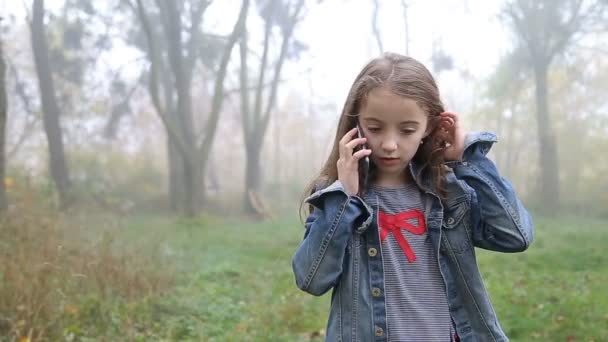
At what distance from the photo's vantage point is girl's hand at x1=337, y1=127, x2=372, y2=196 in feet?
5.08

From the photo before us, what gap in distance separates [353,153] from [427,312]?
1.67 feet

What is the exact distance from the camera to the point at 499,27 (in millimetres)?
14062

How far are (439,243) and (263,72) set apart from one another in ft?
51.6

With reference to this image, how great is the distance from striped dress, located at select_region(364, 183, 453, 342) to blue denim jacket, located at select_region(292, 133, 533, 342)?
3 centimetres

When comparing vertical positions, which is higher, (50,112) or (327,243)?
(50,112)

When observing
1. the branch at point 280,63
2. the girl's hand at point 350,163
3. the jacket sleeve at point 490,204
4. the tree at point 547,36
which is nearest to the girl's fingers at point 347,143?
the girl's hand at point 350,163

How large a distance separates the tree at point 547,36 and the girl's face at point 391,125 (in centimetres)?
1305

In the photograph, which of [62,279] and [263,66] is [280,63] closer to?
[263,66]

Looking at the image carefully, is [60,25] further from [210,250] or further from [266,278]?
[266,278]

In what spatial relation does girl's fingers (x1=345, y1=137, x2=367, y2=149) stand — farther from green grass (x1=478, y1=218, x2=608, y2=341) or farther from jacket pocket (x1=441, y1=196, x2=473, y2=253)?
green grass (x1=478, y1=218, x2=608, y2=341)

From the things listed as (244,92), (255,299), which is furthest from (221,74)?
(255,299)

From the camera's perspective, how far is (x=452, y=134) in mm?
1660

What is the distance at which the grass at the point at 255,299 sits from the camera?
3.75 m

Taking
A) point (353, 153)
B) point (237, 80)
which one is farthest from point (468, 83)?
point (353, 153)
